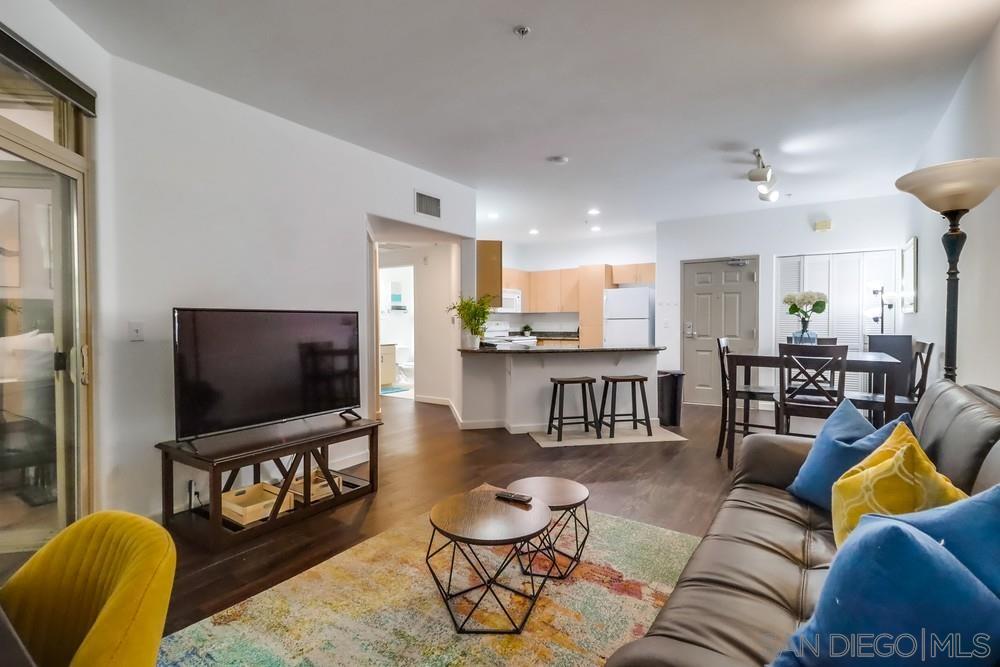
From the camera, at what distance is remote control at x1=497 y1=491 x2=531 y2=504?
2.10 m

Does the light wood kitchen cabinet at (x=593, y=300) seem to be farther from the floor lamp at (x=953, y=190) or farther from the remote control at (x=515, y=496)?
the remote control at (x=515, y=496)

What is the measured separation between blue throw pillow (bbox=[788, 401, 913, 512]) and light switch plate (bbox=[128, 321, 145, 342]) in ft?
11.3

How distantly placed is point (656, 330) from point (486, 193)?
3299 millimetres

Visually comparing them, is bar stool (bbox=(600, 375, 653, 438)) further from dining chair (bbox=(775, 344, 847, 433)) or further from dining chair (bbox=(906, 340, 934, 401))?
dining chair (bbox=(906, 340, 934, 401))

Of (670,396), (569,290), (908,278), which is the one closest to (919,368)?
(908,278)

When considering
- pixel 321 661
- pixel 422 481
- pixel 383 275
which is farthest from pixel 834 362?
pixel 383 275

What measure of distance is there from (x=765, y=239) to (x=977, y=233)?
3.70m

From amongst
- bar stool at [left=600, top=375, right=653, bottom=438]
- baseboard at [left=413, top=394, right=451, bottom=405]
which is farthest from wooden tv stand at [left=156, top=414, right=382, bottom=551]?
baseboard at [left=413, top=394, right=451, bottom=405]

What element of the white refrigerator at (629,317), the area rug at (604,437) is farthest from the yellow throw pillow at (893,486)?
the white refrigerator at (629,317)

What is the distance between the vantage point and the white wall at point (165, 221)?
8.67ft

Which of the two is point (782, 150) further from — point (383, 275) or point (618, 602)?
point (383, 275)

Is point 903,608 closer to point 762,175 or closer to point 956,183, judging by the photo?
point 956,183

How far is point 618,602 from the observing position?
205 centimetres

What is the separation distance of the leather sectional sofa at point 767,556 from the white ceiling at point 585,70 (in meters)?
1.87
